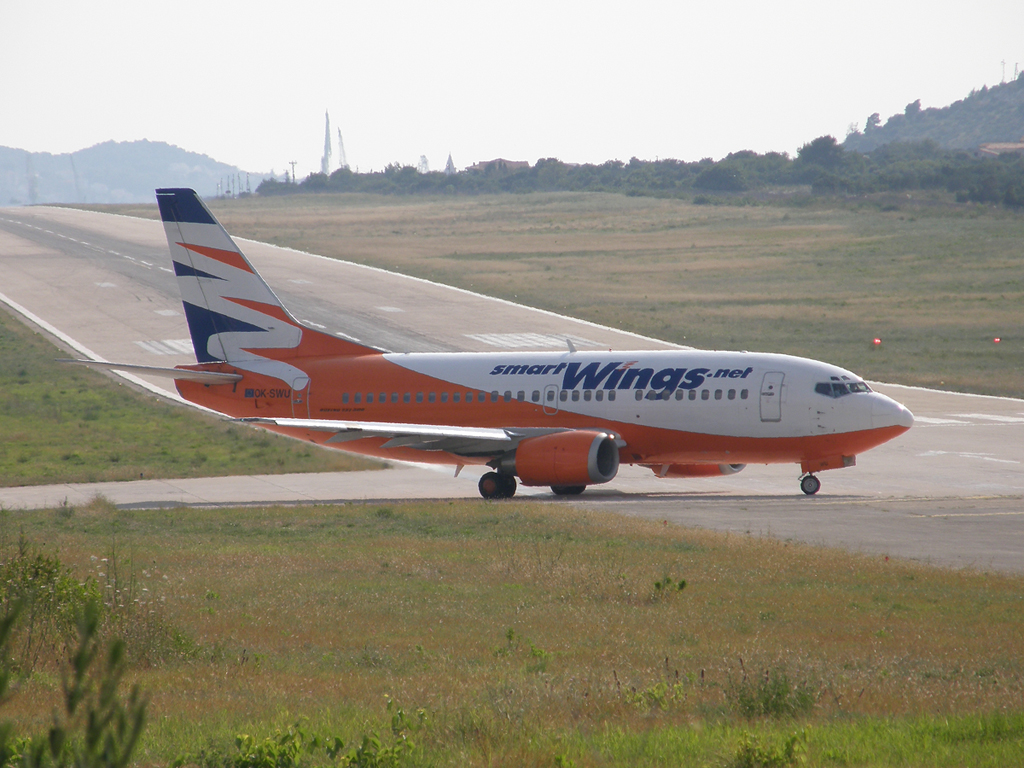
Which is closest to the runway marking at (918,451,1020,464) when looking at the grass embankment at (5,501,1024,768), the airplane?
the airplane

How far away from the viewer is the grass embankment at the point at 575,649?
9.76m

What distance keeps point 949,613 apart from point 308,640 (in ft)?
30.1

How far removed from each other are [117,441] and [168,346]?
23.1 meters

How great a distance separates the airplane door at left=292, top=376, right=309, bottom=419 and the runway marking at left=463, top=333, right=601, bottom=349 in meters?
28.5

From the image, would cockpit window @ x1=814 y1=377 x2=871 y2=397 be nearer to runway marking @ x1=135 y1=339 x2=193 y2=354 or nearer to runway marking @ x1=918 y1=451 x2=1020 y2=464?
runway marking @ x1=918 y1=451 x2=1020 y2=464

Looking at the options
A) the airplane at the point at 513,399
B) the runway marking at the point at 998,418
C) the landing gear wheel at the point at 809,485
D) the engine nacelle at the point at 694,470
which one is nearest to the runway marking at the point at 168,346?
the airplane at the point at 513,399

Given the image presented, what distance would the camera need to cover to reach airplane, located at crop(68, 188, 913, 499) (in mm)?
32562

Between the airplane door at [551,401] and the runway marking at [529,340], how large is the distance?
101 feet

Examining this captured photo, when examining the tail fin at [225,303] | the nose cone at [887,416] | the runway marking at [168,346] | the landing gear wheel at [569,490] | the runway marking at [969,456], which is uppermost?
the tail fin at [225,303]

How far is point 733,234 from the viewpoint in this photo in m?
130

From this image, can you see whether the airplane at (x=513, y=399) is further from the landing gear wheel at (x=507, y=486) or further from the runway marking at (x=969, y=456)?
the runway marking at (x=969, y=456)

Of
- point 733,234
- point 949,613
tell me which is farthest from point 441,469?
point 733,234

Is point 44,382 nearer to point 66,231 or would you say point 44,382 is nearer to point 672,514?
point 672,514

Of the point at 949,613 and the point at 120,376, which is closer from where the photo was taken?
the point at 949,613
